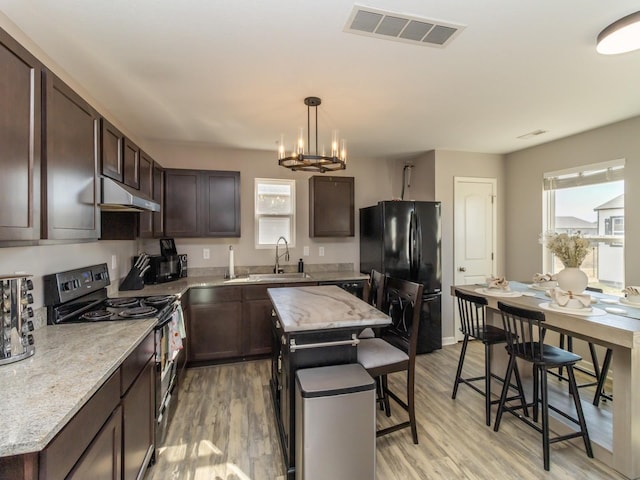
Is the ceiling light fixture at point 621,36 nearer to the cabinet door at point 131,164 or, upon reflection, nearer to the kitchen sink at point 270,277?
the cabinet door at point 131,164

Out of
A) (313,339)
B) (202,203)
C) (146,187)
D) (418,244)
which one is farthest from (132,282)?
(418,244)

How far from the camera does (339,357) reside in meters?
1.94

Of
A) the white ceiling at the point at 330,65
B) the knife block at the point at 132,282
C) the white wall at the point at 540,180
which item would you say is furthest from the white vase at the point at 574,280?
the knife block at the point at 132,282

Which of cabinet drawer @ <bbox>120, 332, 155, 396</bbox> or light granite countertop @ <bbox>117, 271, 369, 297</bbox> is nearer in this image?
cabinet drawer @ <bbox>120, 332, 155, 396</bbox>

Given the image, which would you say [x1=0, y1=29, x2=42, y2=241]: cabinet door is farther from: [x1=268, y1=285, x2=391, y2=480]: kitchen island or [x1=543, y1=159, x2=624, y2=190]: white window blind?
[x1=543, y1=159, x2=624, y2=190]: white window blind

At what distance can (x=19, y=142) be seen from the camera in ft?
4.01

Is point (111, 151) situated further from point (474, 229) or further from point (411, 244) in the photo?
point (474, 229)

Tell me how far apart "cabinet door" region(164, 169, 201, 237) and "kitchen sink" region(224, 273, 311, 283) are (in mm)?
778

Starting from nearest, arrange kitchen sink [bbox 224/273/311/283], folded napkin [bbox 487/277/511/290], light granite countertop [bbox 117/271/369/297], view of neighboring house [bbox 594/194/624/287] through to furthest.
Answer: folded napkin [bbox 487/277/511/290] < light granite countertop [bbox 117/271/369/297] < view of neighboring house [bbox 594/194/624/287] < kitchen sink [bbox 224/273/311/283]

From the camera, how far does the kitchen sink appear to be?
12.2 feet

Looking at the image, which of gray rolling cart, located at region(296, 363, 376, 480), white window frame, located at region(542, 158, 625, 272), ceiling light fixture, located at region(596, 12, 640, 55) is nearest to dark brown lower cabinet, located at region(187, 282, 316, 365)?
gray rolling cart, located at region(296, 363, 376, 480)

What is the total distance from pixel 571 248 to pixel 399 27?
A: 6.86 feet

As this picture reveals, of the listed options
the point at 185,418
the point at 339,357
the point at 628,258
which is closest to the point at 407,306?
the point at 339,357

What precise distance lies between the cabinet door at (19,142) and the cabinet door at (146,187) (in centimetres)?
158
